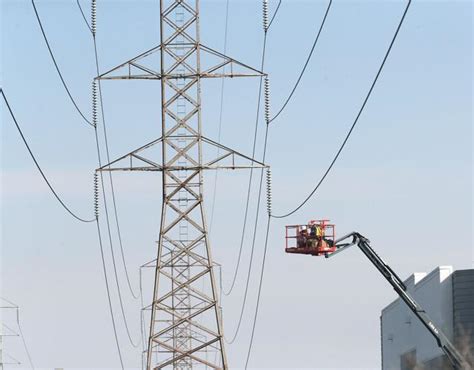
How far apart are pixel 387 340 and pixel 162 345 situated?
41919 millimetres

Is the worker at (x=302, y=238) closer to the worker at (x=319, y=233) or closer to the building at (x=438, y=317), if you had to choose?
the worker at (x=319, y=233)

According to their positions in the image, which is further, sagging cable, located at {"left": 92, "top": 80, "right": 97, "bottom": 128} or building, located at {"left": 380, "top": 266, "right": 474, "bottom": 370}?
building, located at {"left": 380, "top": 266, "right": 474, "bottom": 370}

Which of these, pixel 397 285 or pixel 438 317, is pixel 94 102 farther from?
pixel 438 317

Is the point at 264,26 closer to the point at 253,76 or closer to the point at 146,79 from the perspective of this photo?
the point at 253,76

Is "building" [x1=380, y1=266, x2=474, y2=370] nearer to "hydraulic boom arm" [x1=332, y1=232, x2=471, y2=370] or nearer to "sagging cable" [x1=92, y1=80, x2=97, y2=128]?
"hydraulic boom arm" [x1=332, y1=232, x2=471, y2=370]

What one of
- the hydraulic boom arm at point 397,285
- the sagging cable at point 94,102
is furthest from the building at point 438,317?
the sagging cable at point 94,102

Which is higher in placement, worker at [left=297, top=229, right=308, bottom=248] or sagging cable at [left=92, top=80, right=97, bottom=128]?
sagging cable at [left=92, top=80, right=97, bottom=128]

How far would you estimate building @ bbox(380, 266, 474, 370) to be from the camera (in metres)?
72.7

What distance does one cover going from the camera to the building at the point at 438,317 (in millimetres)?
72688

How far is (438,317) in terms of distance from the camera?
76188 millimetres

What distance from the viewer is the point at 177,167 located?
60.0 metres

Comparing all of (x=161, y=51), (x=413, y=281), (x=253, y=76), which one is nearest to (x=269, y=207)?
(x=253, y=76)

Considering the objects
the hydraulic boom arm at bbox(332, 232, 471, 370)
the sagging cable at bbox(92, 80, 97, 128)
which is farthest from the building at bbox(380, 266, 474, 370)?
the sagging cable at bbox(92, 80, 97, 128)

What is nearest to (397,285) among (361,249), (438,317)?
(361,249)
